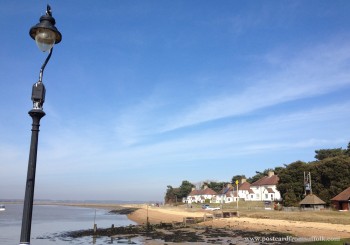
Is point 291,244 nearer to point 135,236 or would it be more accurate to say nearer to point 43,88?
point 135,236

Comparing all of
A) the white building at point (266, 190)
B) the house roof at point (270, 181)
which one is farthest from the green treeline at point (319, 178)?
the house roof at point (270, 181)

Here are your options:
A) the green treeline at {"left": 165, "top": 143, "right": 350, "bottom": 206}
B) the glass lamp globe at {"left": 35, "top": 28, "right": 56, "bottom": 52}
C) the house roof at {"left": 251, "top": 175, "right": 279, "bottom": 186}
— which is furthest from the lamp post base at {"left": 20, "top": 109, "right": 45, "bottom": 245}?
the house roof at {"left": 251, "top": 175, "right": 279, "bottom": 186}

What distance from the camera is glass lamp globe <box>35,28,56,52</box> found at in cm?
547

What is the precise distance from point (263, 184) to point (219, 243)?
226 ft

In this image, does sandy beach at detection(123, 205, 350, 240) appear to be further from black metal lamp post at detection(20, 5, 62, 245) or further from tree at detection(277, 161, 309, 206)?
black metal lamp post at detection(20, 5, 62, 245)

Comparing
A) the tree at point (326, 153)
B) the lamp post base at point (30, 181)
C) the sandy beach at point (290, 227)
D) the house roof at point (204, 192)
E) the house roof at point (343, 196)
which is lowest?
the sandy beach at point (290, 227)

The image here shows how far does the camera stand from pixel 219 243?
32.3 metres

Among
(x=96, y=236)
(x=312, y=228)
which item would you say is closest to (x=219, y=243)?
(x=312, y=228)

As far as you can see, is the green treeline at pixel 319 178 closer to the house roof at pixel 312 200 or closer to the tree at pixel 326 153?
the house roof at pixel 312 200

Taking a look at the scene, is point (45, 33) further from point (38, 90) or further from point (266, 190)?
point (266, 190)

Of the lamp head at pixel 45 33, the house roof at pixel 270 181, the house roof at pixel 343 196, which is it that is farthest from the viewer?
the house roof at pixel 270 181

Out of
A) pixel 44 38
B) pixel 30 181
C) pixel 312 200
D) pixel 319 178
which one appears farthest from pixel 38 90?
pixel 319 178

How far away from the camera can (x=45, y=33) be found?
546cm

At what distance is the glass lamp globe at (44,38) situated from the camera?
5.47 meters
